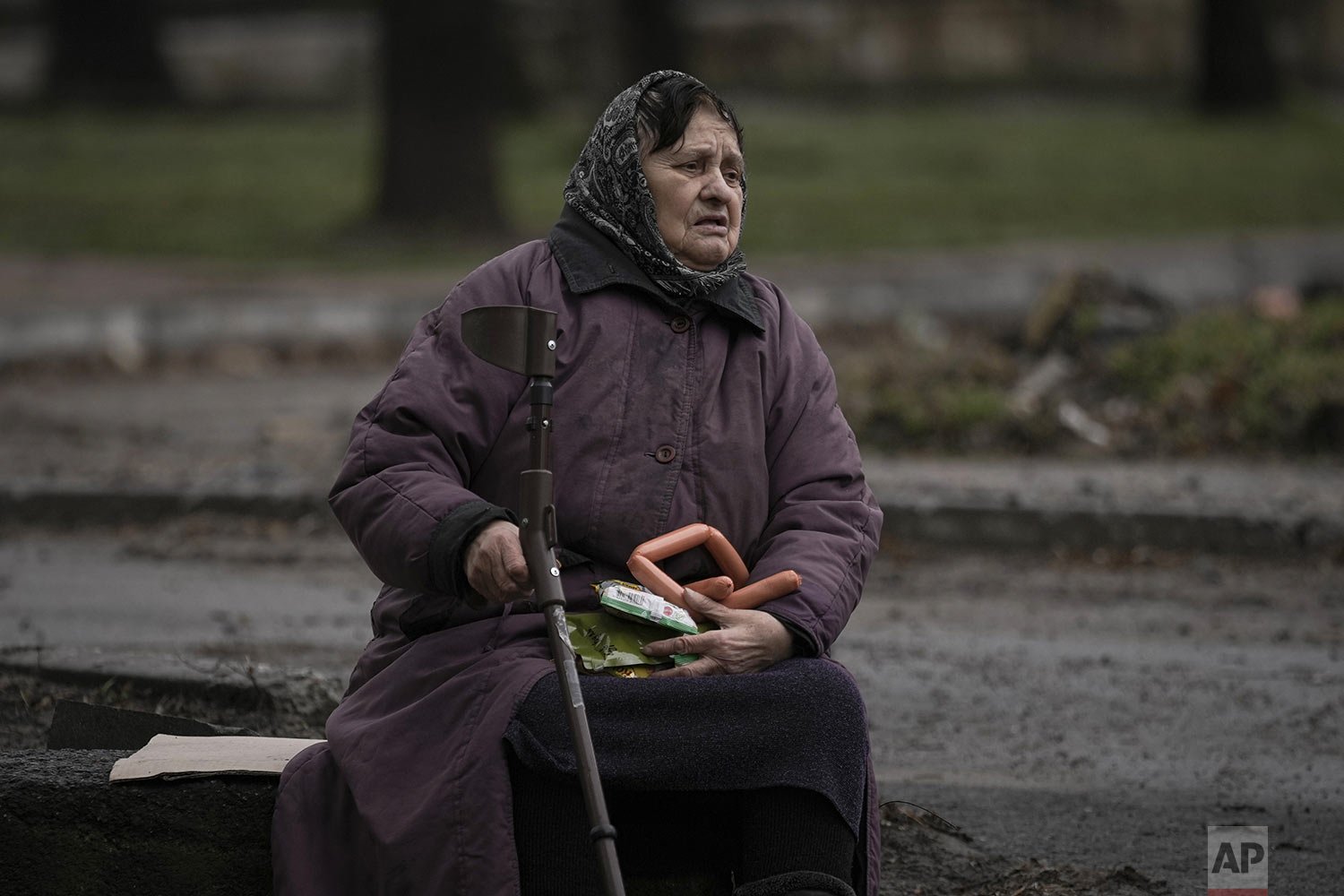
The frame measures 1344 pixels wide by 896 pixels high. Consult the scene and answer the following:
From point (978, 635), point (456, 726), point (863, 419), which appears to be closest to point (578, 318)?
point (456, 726)

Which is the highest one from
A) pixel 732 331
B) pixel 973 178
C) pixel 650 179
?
pixel 650 179

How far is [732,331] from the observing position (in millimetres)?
3395

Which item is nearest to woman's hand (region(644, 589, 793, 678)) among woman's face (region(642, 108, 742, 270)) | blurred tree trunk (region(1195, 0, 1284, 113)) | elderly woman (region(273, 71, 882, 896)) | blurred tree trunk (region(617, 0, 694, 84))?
elderly woman (region(273, 71, 882, 896))

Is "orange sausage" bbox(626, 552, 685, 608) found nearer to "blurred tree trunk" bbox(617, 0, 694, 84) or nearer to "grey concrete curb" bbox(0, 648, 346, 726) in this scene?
"grey concrete curb" bbox(0, 648, 346, 726)

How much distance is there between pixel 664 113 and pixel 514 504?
0.77 meters

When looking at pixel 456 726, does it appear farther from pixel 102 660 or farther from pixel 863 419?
pixel 863 419

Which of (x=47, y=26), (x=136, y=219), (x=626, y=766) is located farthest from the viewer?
(x=47, y=26)

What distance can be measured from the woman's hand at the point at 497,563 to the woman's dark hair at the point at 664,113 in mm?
811

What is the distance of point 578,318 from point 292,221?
13.7 m

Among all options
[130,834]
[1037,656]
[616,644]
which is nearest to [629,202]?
[616,644]

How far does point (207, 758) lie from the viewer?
3336 millimetres

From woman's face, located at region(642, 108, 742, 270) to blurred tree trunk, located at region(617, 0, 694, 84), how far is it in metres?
20.5

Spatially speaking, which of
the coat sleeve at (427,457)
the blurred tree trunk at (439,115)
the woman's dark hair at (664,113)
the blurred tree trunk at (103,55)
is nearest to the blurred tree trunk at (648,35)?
the blurred tree trunk at (103,55)

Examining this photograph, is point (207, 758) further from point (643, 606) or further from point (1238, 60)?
point (1238, 60)
